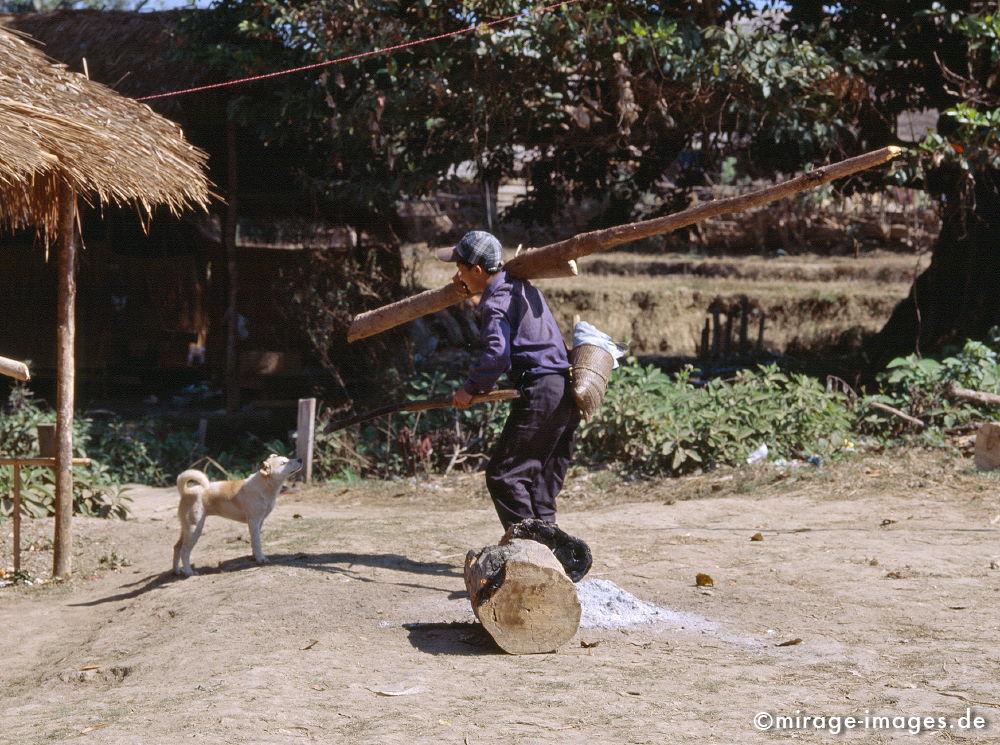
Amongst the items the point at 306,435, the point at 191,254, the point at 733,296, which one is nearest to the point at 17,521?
the point at 306,435

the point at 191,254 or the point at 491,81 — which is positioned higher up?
the point at 491,81

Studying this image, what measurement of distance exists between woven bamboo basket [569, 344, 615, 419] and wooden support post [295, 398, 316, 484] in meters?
3.61

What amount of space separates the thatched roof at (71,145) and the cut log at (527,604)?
3136 mm

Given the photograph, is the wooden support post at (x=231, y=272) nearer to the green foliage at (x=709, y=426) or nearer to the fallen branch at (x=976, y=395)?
the green foliage at (x=709, y=426)

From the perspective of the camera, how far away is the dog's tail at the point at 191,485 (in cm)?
578

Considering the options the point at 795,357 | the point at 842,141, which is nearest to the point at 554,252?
the point at 842,141

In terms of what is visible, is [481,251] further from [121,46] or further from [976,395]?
[121,46]

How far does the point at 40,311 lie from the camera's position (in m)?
12.1

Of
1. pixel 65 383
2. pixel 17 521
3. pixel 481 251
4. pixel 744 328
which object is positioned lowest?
pixel 17 521

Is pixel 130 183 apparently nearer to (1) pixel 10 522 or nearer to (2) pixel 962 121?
(1) pixel 10 522

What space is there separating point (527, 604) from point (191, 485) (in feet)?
8.39

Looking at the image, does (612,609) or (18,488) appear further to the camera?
(18,488)

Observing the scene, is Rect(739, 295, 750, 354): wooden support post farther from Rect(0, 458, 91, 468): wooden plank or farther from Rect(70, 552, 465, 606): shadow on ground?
Rect(0, 458, 91, 468): wooden plank

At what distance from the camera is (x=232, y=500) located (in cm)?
578
